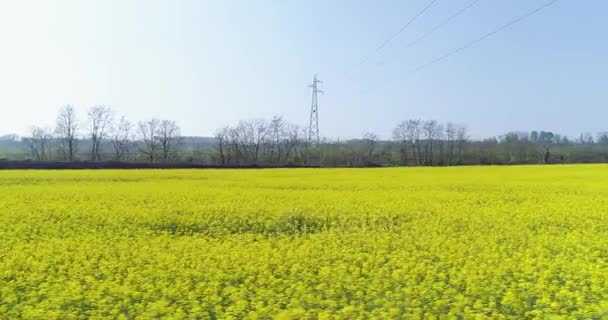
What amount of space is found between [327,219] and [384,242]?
13.8ft

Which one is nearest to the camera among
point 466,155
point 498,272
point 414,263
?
point 498,272

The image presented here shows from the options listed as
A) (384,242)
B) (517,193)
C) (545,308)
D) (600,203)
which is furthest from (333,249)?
(517,193)

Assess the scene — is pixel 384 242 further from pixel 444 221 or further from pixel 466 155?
pixel 466 155

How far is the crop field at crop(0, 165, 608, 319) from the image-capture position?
597cm

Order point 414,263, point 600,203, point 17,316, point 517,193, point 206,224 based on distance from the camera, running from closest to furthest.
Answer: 1. point 17,316
2. point 414,263
3. point 206,224
4. point 600,203
5. point 517,193

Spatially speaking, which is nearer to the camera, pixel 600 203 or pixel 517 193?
pixel 600 203

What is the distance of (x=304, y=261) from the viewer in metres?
8.30

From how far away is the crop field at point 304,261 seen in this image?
5969 millimetres

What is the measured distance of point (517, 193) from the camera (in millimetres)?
21188

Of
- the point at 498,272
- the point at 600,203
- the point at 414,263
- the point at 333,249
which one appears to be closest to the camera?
the point at 498,272

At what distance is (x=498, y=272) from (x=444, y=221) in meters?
5.51

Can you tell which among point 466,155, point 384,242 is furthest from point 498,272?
point 466,155

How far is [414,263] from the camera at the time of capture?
26.1 ft

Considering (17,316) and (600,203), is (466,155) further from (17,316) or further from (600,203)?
(17,316)
